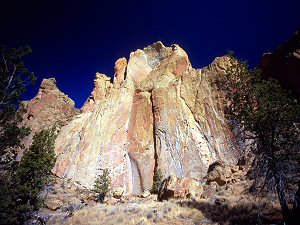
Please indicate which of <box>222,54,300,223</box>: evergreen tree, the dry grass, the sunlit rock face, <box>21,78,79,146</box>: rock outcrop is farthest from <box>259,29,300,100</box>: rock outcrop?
<box>21,78,79,146</box>: rock outcrop

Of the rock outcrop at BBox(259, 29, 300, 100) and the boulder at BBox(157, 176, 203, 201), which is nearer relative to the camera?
the boulder at BBox(157, 176, 203, 201)

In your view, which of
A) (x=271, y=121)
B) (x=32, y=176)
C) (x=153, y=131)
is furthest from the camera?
(x=153, y=131)

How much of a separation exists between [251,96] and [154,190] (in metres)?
24.9

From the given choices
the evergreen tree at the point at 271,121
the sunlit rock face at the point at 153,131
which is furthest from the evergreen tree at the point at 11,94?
the sunlit rock face at the point at 153,131

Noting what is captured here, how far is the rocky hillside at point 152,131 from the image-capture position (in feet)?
144

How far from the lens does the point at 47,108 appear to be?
7462 centimetres

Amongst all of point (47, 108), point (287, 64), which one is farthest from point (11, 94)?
point (47, 108)

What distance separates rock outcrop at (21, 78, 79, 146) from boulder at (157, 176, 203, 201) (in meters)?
49.9

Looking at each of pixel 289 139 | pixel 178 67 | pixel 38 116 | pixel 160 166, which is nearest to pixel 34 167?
pixel 289 139

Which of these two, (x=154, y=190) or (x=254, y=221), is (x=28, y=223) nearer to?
(x=254, y=221)

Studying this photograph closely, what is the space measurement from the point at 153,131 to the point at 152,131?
0.79ft

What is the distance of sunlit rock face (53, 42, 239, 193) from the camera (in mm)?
43750

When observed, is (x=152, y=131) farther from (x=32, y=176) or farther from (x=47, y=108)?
(x=47, y=108)

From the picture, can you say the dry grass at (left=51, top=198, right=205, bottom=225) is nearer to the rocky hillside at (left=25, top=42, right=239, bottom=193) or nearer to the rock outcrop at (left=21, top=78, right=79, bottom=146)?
the rocky hillside at (left=25, top=42, right=239, bottom=193)
